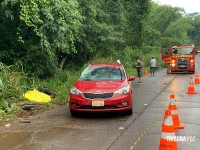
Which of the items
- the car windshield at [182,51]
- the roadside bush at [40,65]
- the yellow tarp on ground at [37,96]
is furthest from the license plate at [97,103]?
the car windshield at [182,51]

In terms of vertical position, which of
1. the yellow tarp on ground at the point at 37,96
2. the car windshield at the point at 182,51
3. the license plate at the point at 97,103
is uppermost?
the car windshield at the point at 182,51

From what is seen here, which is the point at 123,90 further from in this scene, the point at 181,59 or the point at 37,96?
the point at 181,59

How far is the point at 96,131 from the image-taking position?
28.0ft

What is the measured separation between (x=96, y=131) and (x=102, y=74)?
321 centimetres

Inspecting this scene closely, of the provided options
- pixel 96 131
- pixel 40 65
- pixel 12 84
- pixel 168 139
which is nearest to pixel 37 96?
pixel 12 84

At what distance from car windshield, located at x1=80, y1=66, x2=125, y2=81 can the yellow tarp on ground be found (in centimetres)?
216

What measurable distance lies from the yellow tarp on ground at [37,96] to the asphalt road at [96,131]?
1.17 metres

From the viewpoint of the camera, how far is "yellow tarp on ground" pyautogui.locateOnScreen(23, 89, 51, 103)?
1291 cm

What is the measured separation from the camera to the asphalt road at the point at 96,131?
7.23 meters

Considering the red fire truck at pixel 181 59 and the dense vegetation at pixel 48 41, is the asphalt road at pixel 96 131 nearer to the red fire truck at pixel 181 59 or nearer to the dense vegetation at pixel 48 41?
the dense vegetation at pixel 48 41

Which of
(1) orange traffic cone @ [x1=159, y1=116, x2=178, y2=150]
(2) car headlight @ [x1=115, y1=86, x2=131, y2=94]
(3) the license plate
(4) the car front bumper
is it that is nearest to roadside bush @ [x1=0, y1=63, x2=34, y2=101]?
(4) the car front bumper

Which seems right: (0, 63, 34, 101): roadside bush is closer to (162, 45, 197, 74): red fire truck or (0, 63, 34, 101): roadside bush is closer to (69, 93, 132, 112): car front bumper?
(69, 93, 132, 112): car front bumper

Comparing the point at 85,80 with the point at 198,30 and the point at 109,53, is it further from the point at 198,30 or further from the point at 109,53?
the point at 198,30

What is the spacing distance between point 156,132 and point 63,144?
2245 millimetres
